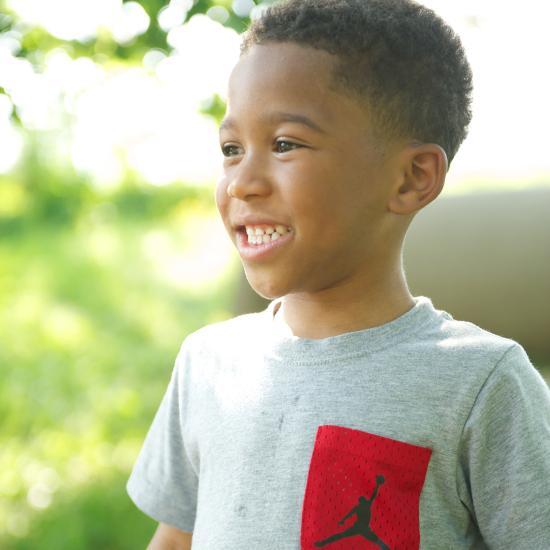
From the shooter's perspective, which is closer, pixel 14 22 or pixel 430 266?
pixel 14 22

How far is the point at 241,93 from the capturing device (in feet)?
4.71

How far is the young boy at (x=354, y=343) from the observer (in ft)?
4.37

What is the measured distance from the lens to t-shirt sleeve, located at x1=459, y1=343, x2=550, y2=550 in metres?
1.31

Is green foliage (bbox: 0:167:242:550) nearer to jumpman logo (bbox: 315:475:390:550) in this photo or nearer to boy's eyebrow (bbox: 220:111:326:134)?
jumpman logo (bbox: 315:475:390:550)

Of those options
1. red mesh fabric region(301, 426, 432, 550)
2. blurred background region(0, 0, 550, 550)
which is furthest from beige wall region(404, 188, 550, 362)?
red mesh fabric region(301, 426, 432, 550)

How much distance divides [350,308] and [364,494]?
0.95 ft

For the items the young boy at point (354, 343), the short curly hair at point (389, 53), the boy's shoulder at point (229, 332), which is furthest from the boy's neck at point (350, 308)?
the short curly hair at point (389, 53)

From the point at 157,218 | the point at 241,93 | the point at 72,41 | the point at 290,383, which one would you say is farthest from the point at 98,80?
the point at 157,218

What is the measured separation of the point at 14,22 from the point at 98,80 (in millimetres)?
284

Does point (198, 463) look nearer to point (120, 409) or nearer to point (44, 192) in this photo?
point (120, 409)

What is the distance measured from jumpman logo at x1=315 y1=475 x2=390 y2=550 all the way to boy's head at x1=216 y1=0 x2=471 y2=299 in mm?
323

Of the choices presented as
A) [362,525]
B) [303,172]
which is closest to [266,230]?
[303,172]

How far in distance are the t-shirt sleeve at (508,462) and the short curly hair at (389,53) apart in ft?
1.34

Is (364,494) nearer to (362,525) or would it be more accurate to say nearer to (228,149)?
(362,525)
